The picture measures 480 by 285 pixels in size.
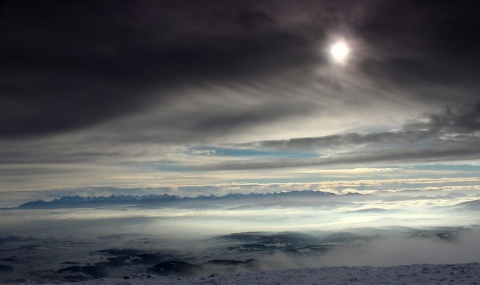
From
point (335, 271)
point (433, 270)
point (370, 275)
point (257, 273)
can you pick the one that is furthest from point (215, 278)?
point (433, 270)

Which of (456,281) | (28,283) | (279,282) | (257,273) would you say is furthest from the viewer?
(257,273)

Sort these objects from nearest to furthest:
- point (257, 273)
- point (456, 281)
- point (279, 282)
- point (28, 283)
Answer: point (456, 281), point (279, 282), point (28, 283), point (257, 273)

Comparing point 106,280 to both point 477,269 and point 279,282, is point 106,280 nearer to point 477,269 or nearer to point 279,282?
point 279,282

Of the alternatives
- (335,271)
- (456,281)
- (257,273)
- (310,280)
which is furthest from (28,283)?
(456,281)

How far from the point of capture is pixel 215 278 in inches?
1144

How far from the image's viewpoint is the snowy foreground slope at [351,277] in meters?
25.8

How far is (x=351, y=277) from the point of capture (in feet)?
88.8

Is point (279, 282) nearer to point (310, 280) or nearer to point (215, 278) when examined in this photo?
point (310, 280)

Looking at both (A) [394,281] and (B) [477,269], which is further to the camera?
(B) [477,269]

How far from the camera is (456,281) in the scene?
24.8 metres

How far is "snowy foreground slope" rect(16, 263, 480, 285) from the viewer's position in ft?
84.5

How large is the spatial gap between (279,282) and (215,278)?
16.2 ft

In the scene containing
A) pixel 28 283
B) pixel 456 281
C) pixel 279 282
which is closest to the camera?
pixel 456 281

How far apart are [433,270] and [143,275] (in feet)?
68.7
